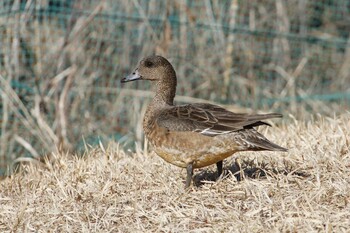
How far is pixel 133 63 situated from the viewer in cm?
810

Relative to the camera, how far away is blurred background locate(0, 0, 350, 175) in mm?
7195

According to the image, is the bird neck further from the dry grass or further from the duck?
the dry grass

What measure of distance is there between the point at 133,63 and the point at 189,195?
4.11 meters

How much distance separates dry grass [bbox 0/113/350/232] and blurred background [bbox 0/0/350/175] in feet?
5.10

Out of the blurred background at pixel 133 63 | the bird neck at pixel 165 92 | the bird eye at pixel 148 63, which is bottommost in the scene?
the blurred background at pixel 133 63

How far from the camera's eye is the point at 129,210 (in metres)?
4.01

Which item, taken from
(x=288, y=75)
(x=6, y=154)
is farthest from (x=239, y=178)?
(x=288, y=75)

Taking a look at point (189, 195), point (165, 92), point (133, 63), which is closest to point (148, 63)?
point (165, 92)

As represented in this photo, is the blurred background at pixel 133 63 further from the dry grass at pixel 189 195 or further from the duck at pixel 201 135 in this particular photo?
the duck at pixel 201 135

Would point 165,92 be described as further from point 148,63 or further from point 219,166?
point 219,166

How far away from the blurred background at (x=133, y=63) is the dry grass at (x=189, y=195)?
155 cm

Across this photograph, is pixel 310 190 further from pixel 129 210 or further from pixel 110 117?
pixel 110 117

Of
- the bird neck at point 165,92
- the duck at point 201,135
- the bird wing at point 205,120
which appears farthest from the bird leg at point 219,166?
the bird neck at point 165,92

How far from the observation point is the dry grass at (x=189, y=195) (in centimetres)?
374
